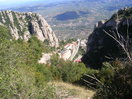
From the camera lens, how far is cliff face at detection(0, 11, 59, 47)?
161750mm

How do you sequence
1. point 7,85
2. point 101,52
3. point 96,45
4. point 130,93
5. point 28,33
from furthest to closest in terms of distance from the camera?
point 28,33
point 96,45
point 101,52
point 7,85
point 130,93

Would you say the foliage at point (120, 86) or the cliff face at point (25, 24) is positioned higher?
the foliage at point (120, 86)

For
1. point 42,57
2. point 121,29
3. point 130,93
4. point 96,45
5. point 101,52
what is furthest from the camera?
point 96,45

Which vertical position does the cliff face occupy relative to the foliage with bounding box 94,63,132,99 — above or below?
below

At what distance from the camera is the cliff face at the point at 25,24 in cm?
16175

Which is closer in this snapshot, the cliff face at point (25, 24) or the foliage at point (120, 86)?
the foliage at point (120, 86)

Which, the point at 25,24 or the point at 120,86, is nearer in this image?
the point at 120,86

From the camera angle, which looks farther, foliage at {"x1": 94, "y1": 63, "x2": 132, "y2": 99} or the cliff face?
the cliff face

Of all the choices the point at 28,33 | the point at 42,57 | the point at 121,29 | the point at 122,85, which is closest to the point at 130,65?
the point at 122,85

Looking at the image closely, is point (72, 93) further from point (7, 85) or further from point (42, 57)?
point (42, 57)

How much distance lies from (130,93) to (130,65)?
831 mm

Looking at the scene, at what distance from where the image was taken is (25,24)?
551 feet

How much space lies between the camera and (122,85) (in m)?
7.79

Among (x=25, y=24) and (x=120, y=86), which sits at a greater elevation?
(x=120, y=86)
